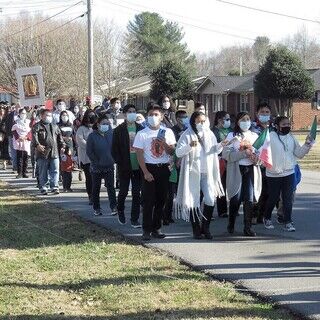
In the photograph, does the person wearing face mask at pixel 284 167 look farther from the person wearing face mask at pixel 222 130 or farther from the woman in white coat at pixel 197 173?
the person wearing face mask at pixel 222 130

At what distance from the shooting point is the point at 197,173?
970 cm

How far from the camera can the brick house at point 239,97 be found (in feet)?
173

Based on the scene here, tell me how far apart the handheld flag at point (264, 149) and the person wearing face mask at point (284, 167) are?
15cm

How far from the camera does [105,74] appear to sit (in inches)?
2233

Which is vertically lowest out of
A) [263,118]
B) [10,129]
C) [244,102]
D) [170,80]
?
[263,118]

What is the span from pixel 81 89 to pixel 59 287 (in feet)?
158

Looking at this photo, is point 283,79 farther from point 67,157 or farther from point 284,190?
point 284,190

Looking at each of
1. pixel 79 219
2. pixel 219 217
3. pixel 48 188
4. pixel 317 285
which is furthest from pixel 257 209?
pixel 48 188

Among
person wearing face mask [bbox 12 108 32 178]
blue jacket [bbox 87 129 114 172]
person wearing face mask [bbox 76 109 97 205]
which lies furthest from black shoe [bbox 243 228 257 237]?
person wearing face mask [bbox 12 108 32 178]

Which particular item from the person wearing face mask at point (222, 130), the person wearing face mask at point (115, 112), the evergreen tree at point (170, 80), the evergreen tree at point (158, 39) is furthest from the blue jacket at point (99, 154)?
the evergreen tree at point (158, 39)

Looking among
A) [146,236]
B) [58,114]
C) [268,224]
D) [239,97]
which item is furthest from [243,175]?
[239,97]

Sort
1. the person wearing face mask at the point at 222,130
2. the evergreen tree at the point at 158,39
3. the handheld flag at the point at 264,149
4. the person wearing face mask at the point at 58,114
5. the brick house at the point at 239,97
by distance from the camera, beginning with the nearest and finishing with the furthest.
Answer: the handheld flag at the point at 264,149, the person wearing face mask at the point at 222,130, the person wearing face mask at the point at 58,114, the brick house at the point at 239,97, the evergreen tree at the point at 158,39

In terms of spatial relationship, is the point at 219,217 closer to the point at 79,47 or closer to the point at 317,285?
the point at 317,285

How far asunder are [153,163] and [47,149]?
590 cm
